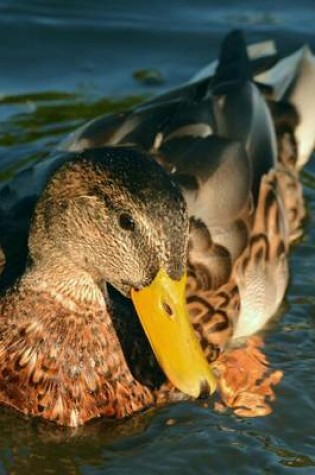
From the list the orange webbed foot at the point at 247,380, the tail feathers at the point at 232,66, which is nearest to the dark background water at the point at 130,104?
the orange webbed foot at the point at 247,380

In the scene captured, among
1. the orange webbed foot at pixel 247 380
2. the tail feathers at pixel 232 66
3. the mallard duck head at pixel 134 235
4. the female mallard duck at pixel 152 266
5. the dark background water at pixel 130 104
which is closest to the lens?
the mallard duck head at pixel 134 235

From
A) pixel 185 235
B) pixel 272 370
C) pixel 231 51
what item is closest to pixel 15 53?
pixel 231 51

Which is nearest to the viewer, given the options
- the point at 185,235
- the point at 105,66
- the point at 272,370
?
the point at 185,235

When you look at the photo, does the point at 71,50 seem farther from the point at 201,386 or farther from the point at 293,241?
the point at 201,386

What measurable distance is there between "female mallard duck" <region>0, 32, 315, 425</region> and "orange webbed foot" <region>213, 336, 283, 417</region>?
0.01 meters

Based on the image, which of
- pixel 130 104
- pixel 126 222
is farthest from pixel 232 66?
pixel 126 222

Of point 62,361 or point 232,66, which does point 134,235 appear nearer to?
point 62,361

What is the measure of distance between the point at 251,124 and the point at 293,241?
881 mm

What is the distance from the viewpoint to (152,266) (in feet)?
19.3

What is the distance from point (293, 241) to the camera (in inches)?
332

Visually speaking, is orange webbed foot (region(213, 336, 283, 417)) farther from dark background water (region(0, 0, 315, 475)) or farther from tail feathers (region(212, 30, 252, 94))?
tail feathers (region(212, 30, 252, 94))

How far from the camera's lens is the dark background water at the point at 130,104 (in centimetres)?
635

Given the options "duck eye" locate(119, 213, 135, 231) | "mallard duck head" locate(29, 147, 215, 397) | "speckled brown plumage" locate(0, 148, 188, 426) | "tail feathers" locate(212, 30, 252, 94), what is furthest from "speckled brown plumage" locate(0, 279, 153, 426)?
"tail feathers" locate(212, 30, 252, 94)

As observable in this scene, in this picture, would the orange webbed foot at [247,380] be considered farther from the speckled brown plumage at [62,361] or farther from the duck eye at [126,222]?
the duck eye at [126,222]
